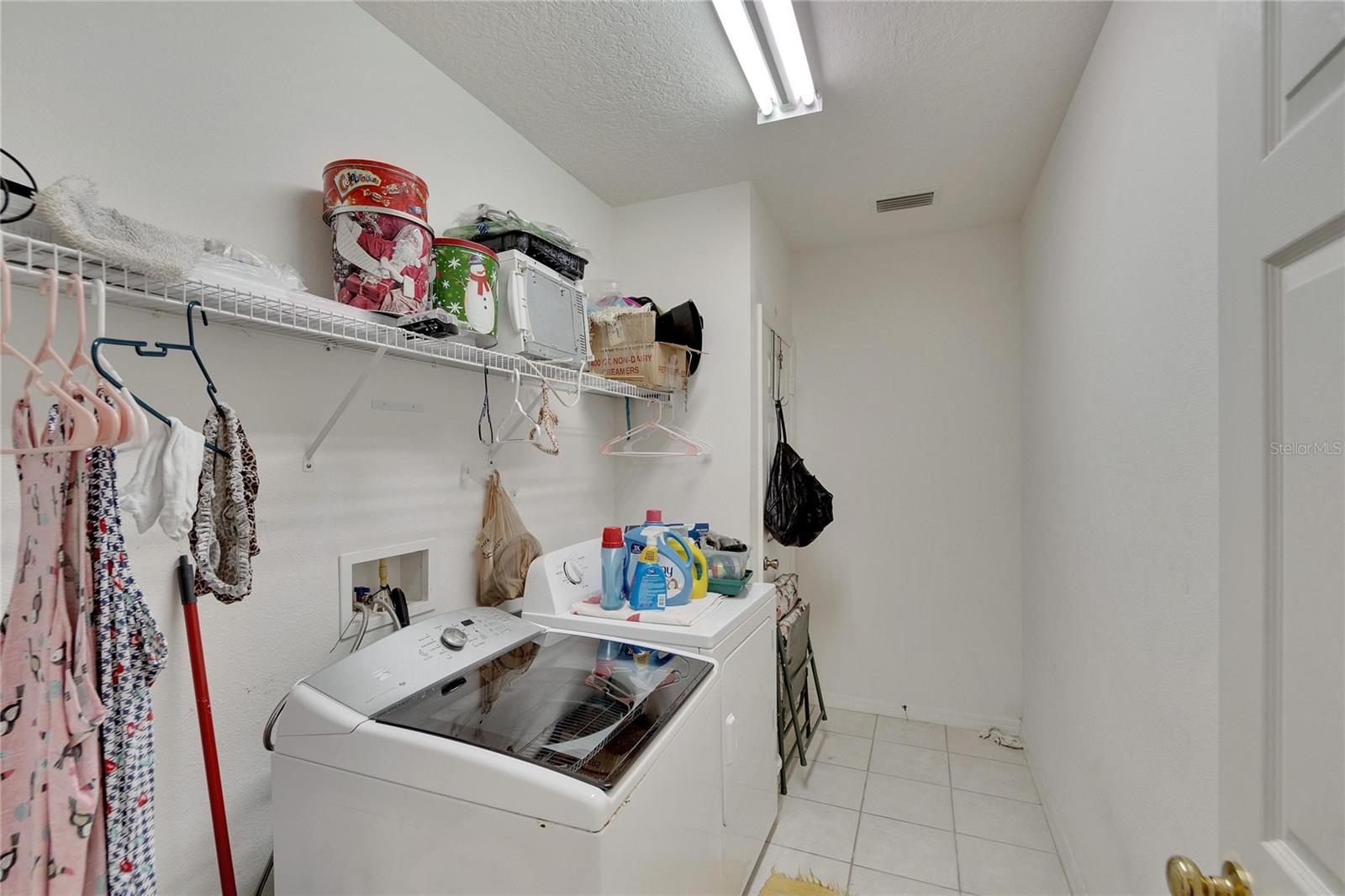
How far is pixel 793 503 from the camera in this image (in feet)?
9.06

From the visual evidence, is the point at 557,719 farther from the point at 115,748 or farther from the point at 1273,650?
the point at 1273,650

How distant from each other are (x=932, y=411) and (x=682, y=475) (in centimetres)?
153

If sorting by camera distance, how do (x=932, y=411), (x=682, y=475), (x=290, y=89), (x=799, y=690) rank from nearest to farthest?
(x=290, y=89), (x=682, y=475), (x=799, y=690), (x=932, y=411)

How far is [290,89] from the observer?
134 cm

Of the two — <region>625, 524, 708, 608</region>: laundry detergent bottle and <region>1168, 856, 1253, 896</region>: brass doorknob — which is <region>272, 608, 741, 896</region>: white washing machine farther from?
<region>1168, 856, 1253, 896</region>: brass doorknob

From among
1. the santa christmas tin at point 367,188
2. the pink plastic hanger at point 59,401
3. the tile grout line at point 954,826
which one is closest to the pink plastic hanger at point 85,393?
the pink plastic hanger at point 59,401

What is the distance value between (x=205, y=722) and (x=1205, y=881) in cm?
156

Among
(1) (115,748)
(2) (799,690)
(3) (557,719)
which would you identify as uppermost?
(1) (115,748)

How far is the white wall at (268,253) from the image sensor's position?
1.01 meters

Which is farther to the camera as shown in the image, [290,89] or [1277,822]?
[290,89]

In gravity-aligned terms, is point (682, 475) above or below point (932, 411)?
below

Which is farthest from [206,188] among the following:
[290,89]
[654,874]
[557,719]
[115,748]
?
[654,874]

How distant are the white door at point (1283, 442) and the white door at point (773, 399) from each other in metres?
1.96

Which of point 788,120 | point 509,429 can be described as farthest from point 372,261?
point 788,120
